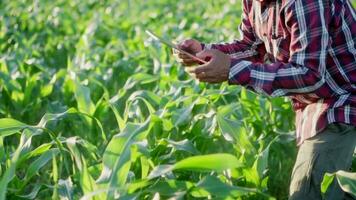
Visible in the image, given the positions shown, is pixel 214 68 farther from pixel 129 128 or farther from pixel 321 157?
pixel 321 157

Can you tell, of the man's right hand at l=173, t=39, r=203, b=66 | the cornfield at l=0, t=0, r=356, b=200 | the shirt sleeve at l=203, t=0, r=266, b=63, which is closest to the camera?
the cornfield at l=0, t=0, r=356, b=200

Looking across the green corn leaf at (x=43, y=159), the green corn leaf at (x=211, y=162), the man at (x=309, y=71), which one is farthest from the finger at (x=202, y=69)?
the green corn leaf at (x=43, y=159)

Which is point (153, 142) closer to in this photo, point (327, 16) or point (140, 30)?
point (327, 16)

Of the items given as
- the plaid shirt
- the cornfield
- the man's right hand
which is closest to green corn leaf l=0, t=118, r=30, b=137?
the cornfield

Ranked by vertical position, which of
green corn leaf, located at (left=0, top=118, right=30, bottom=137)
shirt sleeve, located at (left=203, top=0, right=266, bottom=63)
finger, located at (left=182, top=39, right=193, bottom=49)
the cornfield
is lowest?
the cornfield

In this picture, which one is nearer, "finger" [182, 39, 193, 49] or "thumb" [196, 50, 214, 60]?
"thumb" [196, 50, 214, 60]

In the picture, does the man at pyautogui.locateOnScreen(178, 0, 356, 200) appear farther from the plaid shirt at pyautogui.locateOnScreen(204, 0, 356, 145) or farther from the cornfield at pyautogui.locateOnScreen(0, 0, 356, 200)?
the cornfield at pyautogui.locateOnScreen(0, 0, 356, 200)

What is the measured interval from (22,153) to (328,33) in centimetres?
115

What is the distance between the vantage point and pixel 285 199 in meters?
3.57

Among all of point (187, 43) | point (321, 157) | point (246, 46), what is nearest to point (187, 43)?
point (187, 43)

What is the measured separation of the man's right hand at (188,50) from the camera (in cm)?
289

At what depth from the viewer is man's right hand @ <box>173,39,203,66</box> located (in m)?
2.89

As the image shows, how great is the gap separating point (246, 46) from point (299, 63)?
2.07ft

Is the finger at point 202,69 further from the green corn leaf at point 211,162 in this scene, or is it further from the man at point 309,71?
the green corn leaf at point 211,162
